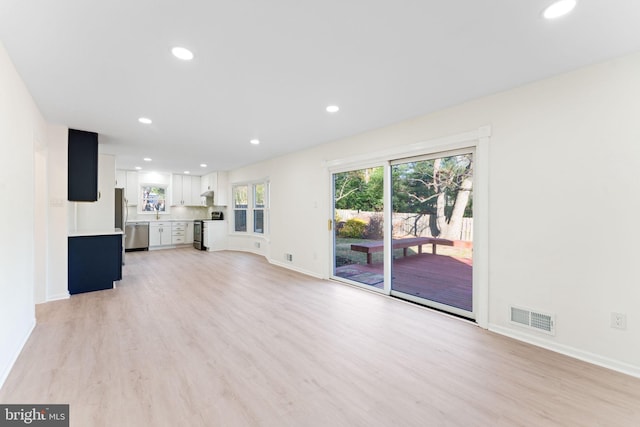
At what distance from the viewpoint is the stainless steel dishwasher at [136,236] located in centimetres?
814

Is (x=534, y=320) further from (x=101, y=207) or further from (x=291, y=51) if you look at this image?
(x=101, y=207)

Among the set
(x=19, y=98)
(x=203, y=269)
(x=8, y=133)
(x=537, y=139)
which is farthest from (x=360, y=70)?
(x=203, y=269)

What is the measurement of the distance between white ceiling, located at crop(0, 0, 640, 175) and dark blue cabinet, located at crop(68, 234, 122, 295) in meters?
1.79

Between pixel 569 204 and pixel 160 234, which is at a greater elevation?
pixel 569 204

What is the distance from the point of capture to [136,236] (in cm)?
825

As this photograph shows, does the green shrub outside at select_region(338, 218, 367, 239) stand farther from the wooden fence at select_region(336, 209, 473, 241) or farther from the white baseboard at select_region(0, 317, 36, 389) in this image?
the white baseboard at select_region(0, 317, 36, 389)

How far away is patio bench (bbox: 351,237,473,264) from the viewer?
3.36m

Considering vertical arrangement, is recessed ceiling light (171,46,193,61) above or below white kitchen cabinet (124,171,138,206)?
above

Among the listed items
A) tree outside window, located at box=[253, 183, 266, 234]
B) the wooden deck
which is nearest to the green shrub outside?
the wooden deck

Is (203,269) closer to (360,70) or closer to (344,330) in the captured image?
(344,330)

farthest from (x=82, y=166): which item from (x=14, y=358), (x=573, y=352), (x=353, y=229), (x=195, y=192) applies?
(x=573, y=352)

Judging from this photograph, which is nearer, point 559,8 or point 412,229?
point 559,8

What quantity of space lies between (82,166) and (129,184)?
4799mm

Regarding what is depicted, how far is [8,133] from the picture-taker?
2164 millimetres
